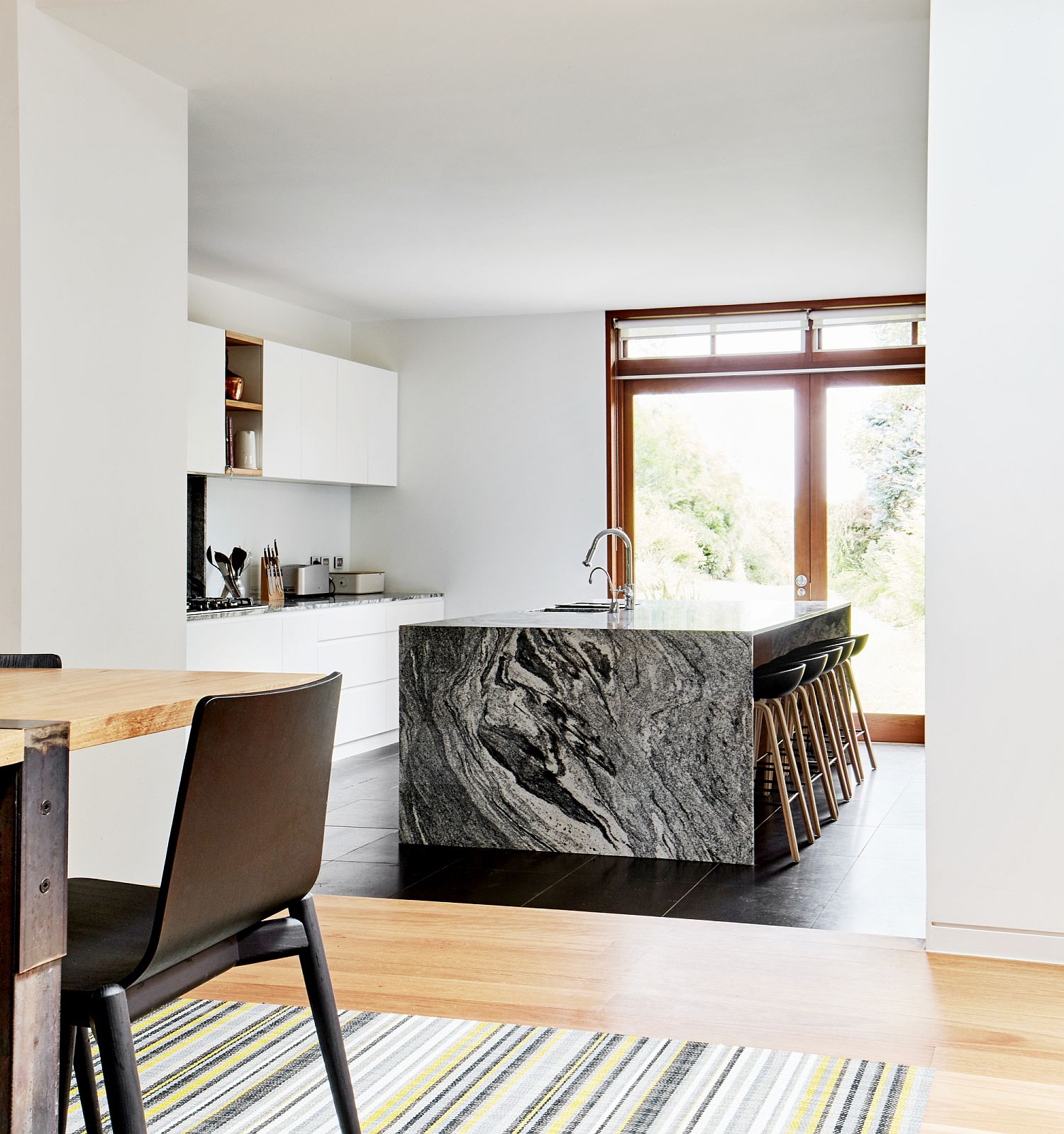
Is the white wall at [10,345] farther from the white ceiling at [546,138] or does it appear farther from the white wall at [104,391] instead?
the white ceiling at [546,138]

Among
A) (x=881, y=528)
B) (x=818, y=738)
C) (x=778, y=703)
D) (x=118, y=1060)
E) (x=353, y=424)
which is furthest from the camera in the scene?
(x=353, y=424)

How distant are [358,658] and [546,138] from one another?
3439 millimetres

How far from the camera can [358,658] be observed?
696 cm

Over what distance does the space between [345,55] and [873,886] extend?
315cm

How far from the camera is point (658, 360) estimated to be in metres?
7.73

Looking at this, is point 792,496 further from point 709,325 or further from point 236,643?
point 236,643

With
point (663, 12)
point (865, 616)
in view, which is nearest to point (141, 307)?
point (663, 12)

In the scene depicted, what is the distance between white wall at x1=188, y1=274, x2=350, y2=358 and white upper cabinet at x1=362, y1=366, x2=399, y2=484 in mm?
337

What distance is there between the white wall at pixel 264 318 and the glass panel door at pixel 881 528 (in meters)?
3.15

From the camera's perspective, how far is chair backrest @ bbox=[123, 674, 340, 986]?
1411mm

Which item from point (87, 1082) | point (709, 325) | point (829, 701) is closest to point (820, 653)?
point (829, 701)

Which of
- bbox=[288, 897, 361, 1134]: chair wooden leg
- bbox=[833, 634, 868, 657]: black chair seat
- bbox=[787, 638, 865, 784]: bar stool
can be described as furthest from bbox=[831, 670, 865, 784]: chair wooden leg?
bbox=[288, 897, 361, 1134]: chair wooden leg

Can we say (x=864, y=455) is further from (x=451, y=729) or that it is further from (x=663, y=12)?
(x=663, y=12)

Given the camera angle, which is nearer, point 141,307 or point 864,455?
point 141,307
